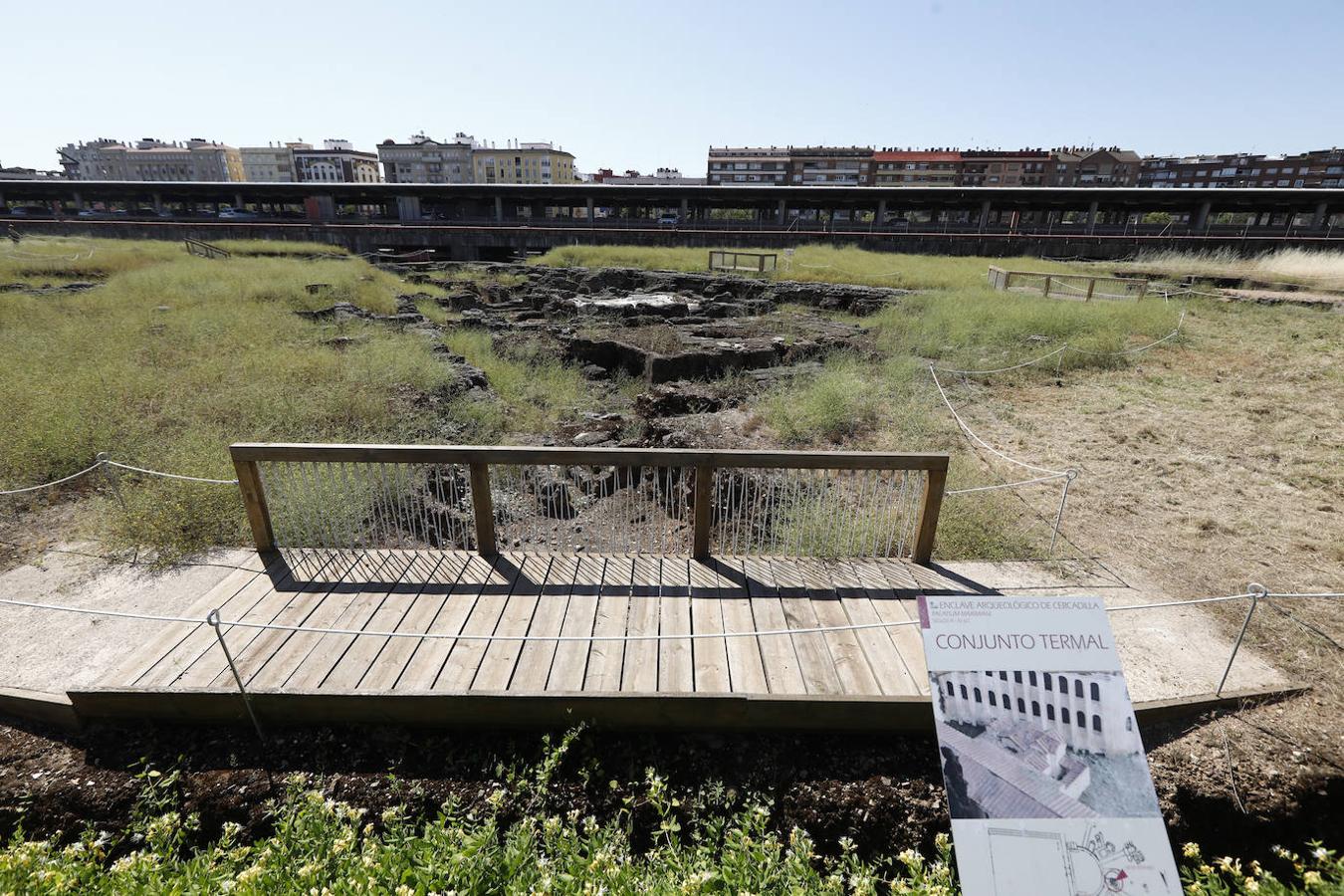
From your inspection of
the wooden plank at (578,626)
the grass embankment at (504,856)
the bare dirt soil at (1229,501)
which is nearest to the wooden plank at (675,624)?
the wooden plank at (578,626)

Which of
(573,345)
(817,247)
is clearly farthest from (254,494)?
(817,247)

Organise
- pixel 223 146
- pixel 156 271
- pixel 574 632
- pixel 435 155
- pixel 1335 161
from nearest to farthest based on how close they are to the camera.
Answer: pixel 574 632
pixel 156 271
pixel 1335 161
pixel 435 155
pixel 223 146

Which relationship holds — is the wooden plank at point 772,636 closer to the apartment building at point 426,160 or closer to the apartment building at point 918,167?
the apartment building at point 918,167

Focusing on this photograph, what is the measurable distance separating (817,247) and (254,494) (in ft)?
109

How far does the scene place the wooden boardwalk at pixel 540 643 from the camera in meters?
3.51

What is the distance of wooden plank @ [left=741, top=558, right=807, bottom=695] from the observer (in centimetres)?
368

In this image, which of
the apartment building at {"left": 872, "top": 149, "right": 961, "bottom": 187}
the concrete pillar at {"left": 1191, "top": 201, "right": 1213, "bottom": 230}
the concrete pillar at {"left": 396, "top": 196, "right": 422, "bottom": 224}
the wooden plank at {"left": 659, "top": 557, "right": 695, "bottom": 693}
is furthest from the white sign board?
the apartment building at {"left": 872, "top": 149, "right": 961, "bottom": 187}

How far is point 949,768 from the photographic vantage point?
2.29 meters

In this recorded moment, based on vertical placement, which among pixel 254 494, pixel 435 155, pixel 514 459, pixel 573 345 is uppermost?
pixel 435 155

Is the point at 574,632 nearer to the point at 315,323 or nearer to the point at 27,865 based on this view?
the point at 27,865

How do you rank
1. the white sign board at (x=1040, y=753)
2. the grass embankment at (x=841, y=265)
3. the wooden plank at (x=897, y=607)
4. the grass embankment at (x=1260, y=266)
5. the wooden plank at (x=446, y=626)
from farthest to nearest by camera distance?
1. the grass embankment at (x=1260, y=266)
2. the grass embankment at (x=841, y=265)
3. the wooden plank at (x=897, y=607)
4. the wooden plank at (x=446, y=626)
5. the white sign board at (x=1040, y=753)

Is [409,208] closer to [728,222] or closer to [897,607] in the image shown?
[728,222]

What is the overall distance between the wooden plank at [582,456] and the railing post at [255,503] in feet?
0.64

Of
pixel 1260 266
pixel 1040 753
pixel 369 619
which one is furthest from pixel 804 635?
pixel 1260 266
